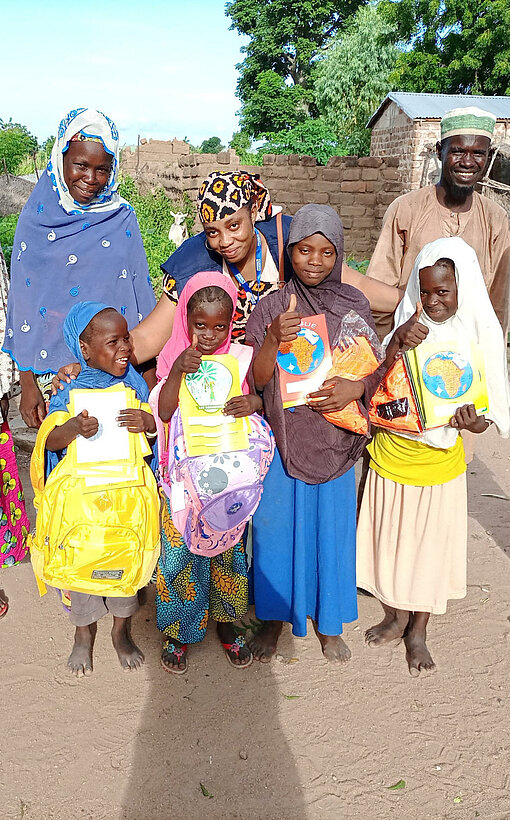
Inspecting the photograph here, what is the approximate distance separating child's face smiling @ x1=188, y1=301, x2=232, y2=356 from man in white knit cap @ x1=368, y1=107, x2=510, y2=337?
3.56 ft

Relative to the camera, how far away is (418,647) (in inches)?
115

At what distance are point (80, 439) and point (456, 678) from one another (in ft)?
6.41

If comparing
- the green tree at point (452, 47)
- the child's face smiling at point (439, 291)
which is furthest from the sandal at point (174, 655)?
the green tree at point (452, 47)

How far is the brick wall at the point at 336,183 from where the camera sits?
10728mm

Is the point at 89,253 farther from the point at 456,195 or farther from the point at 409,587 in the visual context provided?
the point at 409,587

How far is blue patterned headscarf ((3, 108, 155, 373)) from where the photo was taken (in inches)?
107

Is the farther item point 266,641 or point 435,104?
point 435,104

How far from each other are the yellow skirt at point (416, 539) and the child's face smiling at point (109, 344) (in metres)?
1.24

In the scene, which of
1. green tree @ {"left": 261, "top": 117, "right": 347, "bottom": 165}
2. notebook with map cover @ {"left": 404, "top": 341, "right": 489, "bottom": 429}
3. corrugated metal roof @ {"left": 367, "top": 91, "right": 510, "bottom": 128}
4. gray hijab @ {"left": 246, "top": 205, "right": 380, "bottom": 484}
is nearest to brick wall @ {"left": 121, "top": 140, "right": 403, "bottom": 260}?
green tree @ {"left": 261, "top": 117, "right": 347, "bottom": 165}

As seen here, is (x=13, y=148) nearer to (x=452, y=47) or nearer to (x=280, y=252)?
(x=452, y=47)

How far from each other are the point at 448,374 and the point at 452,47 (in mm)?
25773

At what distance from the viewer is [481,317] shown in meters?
2.43

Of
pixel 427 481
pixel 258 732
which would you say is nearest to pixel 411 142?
pixel 427 481

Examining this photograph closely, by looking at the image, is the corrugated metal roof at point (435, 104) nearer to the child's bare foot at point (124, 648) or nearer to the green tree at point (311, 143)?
the green tree at point (311, 143)
